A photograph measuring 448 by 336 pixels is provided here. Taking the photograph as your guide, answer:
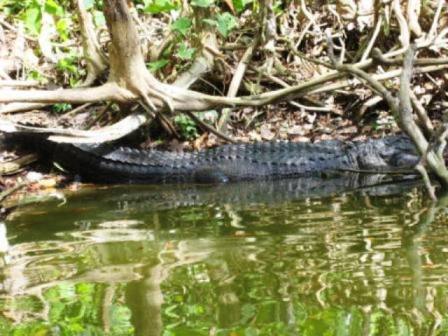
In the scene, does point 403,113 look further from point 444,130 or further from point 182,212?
point 182,212

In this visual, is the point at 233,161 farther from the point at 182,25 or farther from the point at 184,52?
the point at 182,25

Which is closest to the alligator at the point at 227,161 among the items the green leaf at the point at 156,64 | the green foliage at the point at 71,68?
the green leaf at the point at 156,64

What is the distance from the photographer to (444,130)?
434 cm

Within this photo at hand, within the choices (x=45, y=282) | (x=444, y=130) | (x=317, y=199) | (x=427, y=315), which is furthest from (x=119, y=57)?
(x=427, y=315)

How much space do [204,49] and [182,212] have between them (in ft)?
8.80

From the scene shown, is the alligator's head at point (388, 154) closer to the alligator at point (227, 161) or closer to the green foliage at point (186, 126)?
the alligator at point (227, 161)

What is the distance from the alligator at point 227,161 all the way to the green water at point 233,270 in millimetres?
1545

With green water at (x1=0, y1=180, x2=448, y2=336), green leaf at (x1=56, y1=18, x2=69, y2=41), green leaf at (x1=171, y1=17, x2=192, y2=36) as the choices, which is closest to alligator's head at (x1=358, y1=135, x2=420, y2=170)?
green water at (x1=0, y1=180, x2=448, y2=336)

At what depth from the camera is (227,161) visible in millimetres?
5887

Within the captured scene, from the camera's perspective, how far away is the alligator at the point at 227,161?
5.86 meters

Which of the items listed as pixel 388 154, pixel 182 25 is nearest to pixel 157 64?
Result: pixel 182 25

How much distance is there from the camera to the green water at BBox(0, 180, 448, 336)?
2.10 meters

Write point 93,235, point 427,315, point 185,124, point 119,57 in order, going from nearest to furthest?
1. point 427,315
2. point 93,235
3. point 119,57
4. point 185,124

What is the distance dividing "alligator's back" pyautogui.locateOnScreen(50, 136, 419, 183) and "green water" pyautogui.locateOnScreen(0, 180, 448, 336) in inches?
60.8
